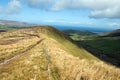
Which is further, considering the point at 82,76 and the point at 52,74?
the point at 52,74

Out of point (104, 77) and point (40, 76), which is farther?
point (40, 76)

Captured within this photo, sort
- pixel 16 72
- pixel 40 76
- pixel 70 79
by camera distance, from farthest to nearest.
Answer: pixel 16 72 < pixel 40 76 < pixel 70 79

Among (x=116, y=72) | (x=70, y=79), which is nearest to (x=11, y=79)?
(x=70, y=79)

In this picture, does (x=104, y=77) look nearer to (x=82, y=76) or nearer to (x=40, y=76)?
(x=82, y=76)

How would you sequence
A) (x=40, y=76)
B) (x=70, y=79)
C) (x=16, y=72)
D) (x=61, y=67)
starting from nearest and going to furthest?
(x=70, y=79) < (x=40, y=76) < (x=16, y=72) < (x=61, y=67)

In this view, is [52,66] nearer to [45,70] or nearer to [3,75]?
[45,70]

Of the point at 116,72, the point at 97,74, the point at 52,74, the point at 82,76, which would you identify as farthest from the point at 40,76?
the point at 116,72

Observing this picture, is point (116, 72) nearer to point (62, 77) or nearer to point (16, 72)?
point (62, 77)

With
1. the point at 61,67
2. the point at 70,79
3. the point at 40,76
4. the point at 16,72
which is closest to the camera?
the point at 70,79
